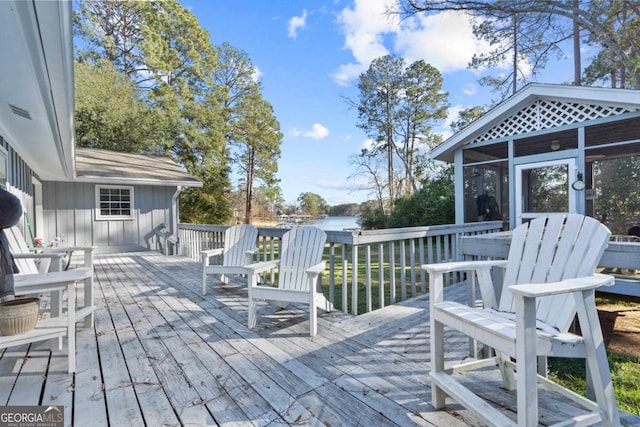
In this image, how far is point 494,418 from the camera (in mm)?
1324

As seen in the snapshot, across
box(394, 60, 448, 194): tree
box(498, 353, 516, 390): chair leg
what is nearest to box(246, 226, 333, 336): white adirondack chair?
box(498, 353, 516, 390): chair leg

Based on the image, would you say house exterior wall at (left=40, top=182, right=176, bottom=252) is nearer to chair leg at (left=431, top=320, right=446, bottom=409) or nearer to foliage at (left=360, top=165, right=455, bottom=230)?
foliage at (left=360, top=165, right=455, bottom=230)

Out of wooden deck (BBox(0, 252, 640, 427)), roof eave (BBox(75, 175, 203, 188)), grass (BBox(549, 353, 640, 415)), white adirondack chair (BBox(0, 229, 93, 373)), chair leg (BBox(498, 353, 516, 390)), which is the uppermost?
roof eave (BBox(75, 175, 203, 188))

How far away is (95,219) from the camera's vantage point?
8.03m

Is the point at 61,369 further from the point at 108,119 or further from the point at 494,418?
the point at 108,119

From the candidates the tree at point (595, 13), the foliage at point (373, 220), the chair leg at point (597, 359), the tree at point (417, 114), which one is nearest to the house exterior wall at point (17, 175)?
the chair leg at point (597, 359)

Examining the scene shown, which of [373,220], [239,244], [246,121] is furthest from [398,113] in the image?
[239,244]

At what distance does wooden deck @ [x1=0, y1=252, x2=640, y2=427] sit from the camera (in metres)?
1.59

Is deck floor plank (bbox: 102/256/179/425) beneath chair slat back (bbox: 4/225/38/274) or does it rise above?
beneath

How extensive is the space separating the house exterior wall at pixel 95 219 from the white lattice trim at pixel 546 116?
27.5 feet

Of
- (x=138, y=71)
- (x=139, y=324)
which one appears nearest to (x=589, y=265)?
(x=139, y=324)

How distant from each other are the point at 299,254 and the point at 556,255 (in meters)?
2.11

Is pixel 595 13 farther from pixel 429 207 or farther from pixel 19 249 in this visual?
pixel 19 249

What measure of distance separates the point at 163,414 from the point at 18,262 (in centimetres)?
231
